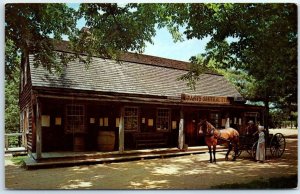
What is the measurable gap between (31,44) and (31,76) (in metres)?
1.17

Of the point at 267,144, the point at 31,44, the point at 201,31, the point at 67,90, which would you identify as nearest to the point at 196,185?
the point at 267,144

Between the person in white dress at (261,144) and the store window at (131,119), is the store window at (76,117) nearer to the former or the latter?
the store window at (131,119)

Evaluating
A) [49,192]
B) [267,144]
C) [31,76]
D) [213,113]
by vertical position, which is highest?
[31,76]

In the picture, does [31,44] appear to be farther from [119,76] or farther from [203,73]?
[203,73]

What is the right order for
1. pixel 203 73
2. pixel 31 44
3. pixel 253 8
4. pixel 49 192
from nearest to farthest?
pixel 49 192 < pixel 253 8 < pixel 31 44 < pixel 203 73

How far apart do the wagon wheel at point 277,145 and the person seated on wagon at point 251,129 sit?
0.49 meters

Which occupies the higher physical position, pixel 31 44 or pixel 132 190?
pixel 31 44

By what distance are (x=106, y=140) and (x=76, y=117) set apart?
1119 mm

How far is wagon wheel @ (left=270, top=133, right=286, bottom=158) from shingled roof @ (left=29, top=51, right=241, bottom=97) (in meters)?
1.37

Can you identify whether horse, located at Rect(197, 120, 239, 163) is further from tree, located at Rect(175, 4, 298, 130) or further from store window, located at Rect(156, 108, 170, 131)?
store window, located at Rect(156, 108, 170, 131)

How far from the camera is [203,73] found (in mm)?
9570

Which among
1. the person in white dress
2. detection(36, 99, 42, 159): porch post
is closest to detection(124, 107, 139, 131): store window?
detection(36, 99, 42, 159): porch post

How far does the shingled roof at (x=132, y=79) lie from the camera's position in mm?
9562

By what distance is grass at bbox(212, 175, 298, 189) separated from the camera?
7660 mm
